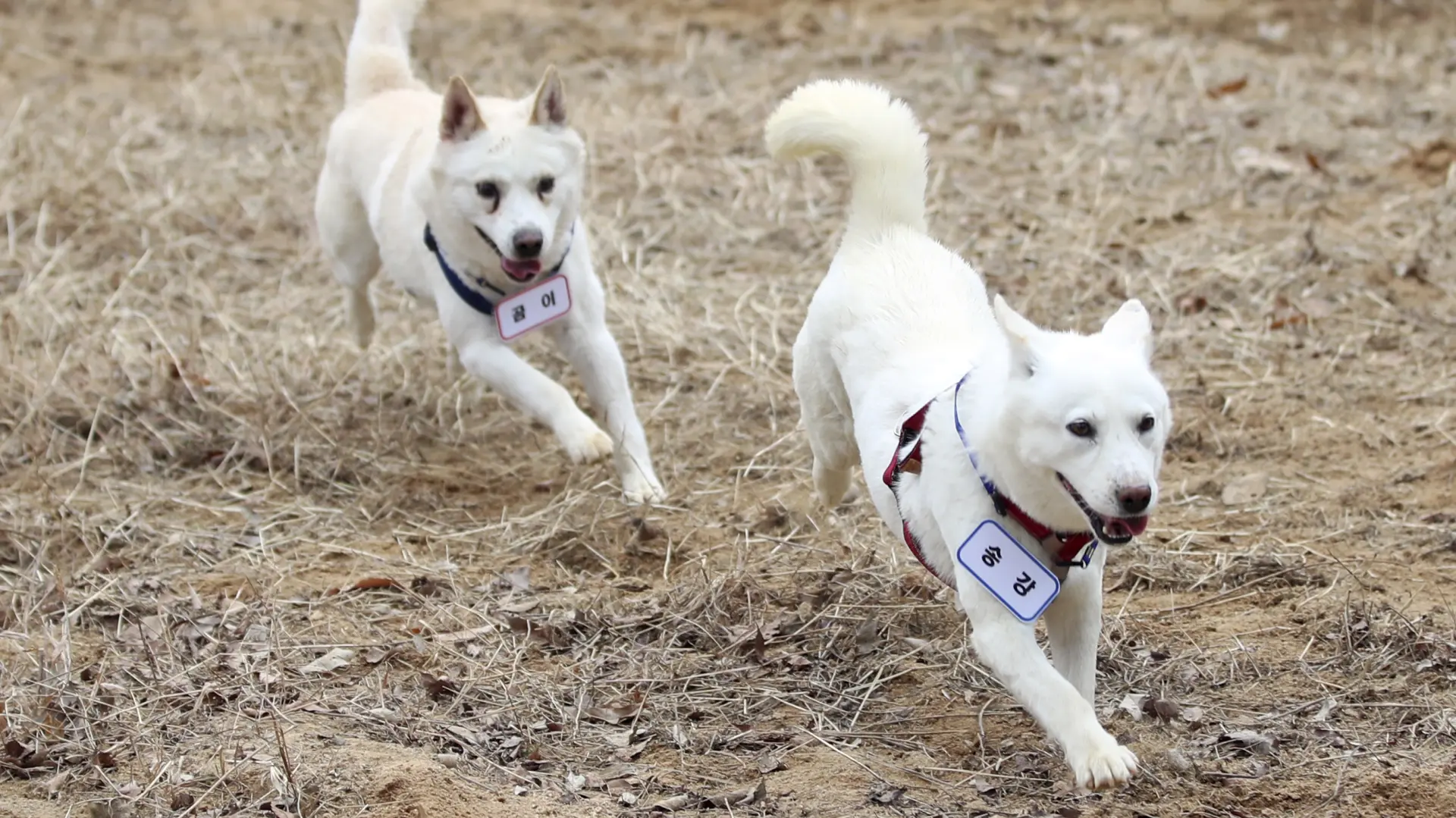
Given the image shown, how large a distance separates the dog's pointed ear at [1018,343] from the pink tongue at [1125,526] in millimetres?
335

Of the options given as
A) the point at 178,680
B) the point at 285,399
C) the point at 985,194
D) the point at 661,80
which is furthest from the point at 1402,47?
the point at 178,680

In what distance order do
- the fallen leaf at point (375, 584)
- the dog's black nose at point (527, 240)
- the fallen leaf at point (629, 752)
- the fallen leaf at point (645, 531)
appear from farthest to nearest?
the dog's black nose at point (527, 240), the fallen leaf at point (645, 531), the fallen leaf at point (375, 584), the fallen leaf at point (629, 752)

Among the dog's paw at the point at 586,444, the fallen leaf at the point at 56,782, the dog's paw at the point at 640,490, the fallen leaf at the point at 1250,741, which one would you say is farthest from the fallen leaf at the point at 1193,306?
the fallen leaf at the point at 56,782

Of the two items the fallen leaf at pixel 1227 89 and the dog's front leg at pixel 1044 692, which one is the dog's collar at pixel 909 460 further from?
the fallen leaf at pixel 1227 89

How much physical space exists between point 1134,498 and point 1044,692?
45 cm

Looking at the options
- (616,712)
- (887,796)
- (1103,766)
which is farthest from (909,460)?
(616,712)

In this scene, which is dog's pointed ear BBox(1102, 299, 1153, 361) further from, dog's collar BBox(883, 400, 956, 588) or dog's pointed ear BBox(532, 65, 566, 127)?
dog's pointed ear BBox(532, 65, 566, 127)

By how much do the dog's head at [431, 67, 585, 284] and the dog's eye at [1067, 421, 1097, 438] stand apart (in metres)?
2.48

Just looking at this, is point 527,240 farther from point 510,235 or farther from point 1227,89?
point 1227,89

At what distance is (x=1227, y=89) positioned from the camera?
356 inches

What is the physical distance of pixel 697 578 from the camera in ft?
15.1

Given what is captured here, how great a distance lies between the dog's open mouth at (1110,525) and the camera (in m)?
3.13

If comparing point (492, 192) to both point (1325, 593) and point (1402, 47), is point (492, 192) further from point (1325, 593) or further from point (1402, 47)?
point (1402, 47)

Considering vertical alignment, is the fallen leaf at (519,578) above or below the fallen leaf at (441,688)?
below
